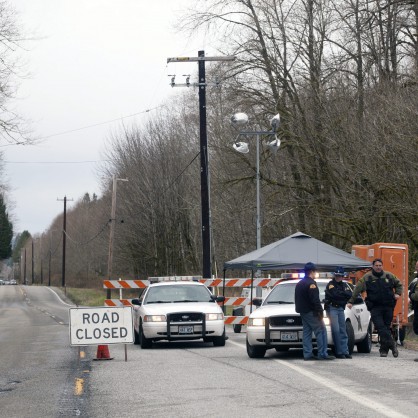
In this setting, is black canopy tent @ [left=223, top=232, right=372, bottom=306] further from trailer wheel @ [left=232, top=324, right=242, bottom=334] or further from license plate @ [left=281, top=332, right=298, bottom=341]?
license plate @ [left=281, top=332, right=298, bottom=341]

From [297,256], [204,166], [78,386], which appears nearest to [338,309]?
[78,386]

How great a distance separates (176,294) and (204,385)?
9.88 m

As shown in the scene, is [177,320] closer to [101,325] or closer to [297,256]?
[101,325]

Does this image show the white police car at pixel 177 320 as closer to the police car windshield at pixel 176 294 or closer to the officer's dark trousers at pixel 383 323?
the police car windshield at pixel 176 294

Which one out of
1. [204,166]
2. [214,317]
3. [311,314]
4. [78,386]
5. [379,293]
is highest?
[204,166]

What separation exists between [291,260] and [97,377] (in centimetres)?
1098

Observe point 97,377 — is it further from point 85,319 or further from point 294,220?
point 294,220

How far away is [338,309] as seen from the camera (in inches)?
747

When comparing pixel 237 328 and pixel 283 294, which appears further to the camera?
pixel 237 328

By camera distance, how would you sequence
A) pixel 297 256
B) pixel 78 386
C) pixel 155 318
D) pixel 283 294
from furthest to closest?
pixel 297 256, pixel 155 318, pixel 283 294, pixel 78 386

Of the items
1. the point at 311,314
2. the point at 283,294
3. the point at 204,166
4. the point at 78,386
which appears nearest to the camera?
the point at 78,386

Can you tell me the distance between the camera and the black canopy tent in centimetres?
2500

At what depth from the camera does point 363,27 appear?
36188mm

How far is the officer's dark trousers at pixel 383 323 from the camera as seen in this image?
62.0ft
